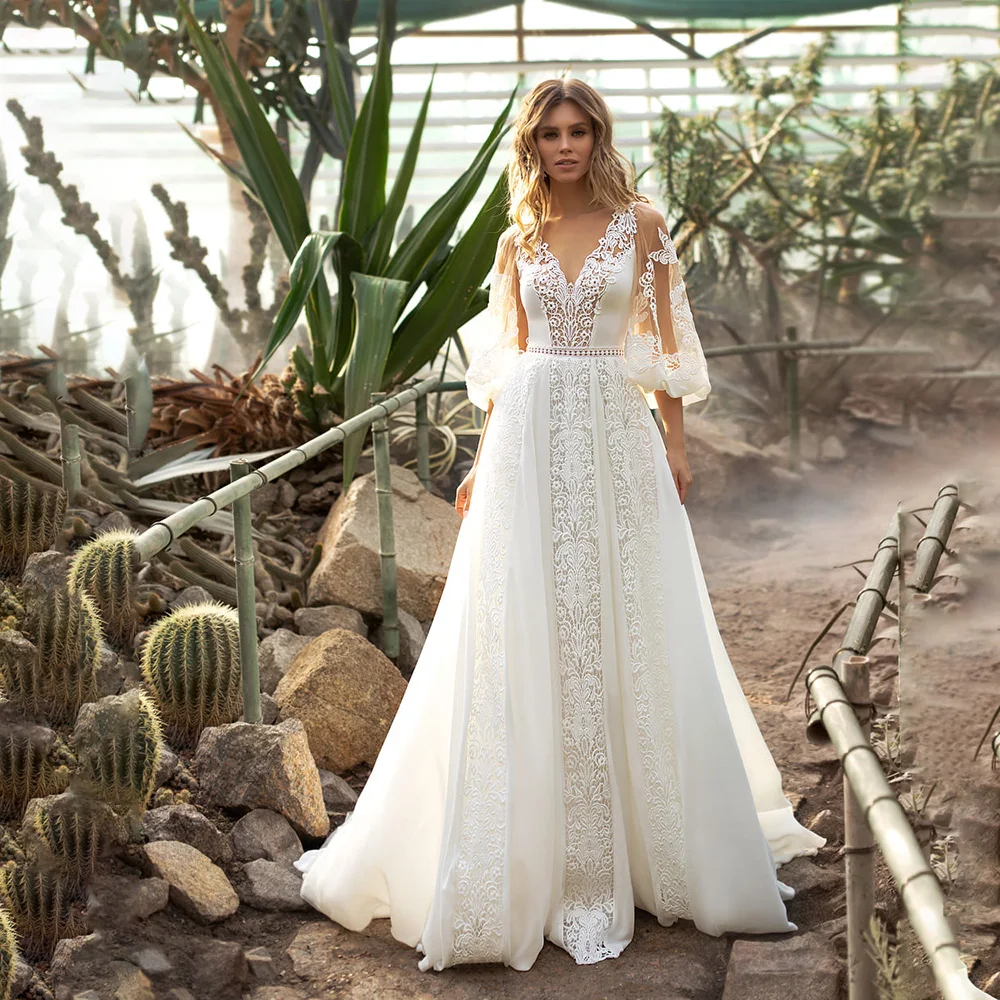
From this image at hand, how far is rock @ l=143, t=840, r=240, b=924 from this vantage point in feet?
6.66

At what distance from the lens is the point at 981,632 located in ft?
2.37

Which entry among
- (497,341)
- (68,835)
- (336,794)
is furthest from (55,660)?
(497,341)

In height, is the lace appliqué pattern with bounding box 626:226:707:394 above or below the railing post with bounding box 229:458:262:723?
above

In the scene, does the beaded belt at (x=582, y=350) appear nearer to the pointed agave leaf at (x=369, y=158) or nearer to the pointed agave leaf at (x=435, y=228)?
the pointed agave leaf at (x=435, y=228)

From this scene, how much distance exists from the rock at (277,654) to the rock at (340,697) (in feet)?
0.21

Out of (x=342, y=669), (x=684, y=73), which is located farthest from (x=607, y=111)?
(x=684, y=73)

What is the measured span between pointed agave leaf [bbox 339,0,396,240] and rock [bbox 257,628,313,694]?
1512mm

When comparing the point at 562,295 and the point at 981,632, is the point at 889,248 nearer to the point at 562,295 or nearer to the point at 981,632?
the point at 562,295

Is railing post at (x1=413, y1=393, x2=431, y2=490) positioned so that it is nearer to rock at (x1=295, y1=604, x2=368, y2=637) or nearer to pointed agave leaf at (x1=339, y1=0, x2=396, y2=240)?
pointed agave leaf at (x1=339, y1=0, x2=396, y2=240)

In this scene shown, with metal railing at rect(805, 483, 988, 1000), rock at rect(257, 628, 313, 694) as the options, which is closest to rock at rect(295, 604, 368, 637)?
rock at rect(257, 628, 313, 694)

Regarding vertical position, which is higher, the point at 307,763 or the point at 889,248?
the point at 889,248

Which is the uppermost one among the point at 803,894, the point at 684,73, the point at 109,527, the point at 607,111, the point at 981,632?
the point at 684,73

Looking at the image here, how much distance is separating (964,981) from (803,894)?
1.41 m

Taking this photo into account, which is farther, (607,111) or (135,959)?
(607,111)
